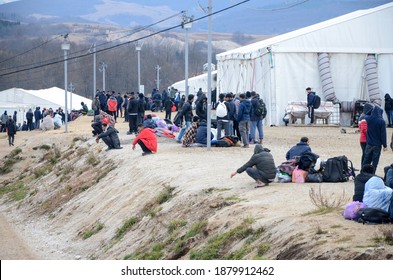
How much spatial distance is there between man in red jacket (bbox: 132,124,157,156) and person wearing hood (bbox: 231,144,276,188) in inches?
348

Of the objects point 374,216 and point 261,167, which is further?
point 261,167

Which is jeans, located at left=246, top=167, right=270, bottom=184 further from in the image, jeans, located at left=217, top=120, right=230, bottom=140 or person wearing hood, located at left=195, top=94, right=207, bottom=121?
person wearing hood, located at left=195, top=94, right=207, bottom=121

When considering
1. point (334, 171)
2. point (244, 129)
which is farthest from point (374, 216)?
point (244, 129)

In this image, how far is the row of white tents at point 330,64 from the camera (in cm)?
3994

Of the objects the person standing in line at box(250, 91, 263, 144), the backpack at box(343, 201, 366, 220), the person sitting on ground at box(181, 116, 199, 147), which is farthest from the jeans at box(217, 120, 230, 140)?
the backpack at box(343, 201, 366, 220)

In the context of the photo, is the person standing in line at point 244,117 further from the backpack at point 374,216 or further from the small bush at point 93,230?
the backpack at point 374,216

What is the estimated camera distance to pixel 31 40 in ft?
340

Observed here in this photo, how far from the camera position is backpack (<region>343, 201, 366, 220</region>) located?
584 inches

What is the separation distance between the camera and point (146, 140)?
2809cm

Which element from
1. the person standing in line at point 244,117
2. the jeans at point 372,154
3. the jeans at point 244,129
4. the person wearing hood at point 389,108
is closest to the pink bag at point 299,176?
the jeans at point 372,154

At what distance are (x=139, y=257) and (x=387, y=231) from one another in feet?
18.2

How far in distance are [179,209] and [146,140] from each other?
848 centimetres

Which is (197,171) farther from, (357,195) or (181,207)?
(357,195)

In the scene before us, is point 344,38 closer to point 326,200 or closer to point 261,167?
point 261,167
